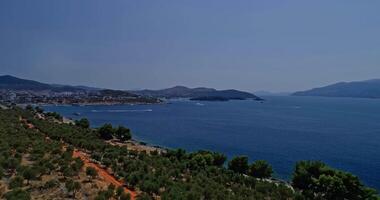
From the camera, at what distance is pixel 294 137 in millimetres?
80562

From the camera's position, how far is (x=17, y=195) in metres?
14.5

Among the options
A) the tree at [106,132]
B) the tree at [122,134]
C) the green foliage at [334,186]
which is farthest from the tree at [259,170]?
the tree at [106,132]

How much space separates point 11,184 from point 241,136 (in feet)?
228

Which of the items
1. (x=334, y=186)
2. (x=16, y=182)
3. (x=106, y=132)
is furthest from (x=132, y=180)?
(x=106, y=132)

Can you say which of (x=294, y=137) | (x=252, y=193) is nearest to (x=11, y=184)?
(x=252, y=193)

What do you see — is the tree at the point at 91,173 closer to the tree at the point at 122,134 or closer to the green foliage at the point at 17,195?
the green foliage at the point at 17,195

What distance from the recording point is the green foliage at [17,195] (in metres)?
14.1

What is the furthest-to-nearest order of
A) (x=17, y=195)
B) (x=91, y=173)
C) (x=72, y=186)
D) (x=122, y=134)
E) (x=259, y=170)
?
1. (x=122, y=134)
2. (x=259, y=170)
3. (x=91, y=173)
4. (x=72, y=186)
5. (x=17, y=195)

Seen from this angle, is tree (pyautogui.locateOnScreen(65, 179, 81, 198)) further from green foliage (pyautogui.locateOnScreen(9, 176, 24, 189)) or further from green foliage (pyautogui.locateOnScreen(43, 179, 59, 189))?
green foliage (pyautogui.locateOnScreen(9, 176, 24, 189))

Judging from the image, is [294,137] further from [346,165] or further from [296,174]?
Result: [296,174]

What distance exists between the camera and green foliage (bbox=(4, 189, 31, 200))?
1408 cm

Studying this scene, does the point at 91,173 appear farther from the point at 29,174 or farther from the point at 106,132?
the point at 106,132

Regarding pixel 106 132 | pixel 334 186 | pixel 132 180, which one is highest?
pixel 132 180

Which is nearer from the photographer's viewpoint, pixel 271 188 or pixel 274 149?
pixel 271 188
